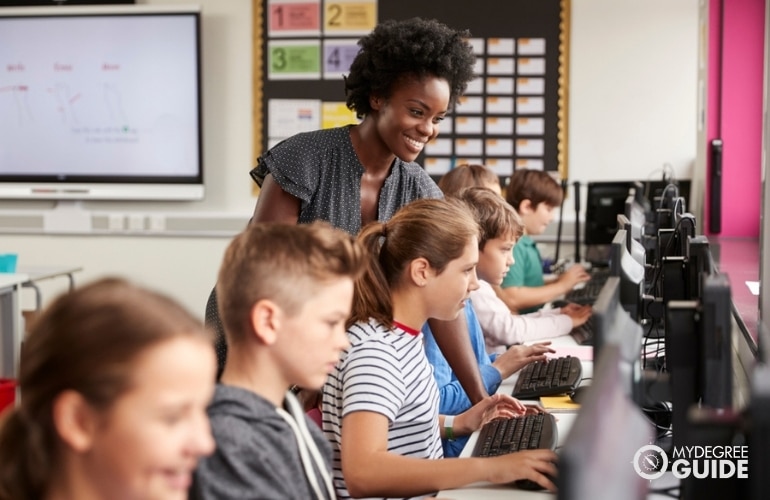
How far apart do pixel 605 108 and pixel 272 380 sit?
4.40 m

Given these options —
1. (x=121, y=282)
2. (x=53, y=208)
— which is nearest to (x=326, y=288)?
(x=121, y=282)

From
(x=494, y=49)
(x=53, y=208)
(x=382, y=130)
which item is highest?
(x=494, y=49)

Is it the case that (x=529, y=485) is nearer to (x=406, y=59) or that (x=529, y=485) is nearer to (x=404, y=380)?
(x=404, y=380)

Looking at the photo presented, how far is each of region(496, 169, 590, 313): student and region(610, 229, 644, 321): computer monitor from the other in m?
1.90

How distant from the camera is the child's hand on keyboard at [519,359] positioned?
9.03 feet

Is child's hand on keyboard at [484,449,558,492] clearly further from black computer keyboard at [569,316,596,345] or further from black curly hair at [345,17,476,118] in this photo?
black computer keyboard at [569,316,596,345]

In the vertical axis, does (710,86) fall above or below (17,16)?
below

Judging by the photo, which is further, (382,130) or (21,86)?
(21,86)

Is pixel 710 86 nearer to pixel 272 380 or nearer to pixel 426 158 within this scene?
pixel 426 158

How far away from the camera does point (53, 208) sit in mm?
5957

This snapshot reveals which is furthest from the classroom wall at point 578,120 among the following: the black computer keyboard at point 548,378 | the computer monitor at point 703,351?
the computer monitor at point 703,351

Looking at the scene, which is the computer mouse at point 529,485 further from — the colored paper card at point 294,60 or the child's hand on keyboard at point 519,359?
the colored paper card at point 294,60

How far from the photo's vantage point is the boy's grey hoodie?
128 cm

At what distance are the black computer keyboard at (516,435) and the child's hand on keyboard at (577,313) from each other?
139 cm
